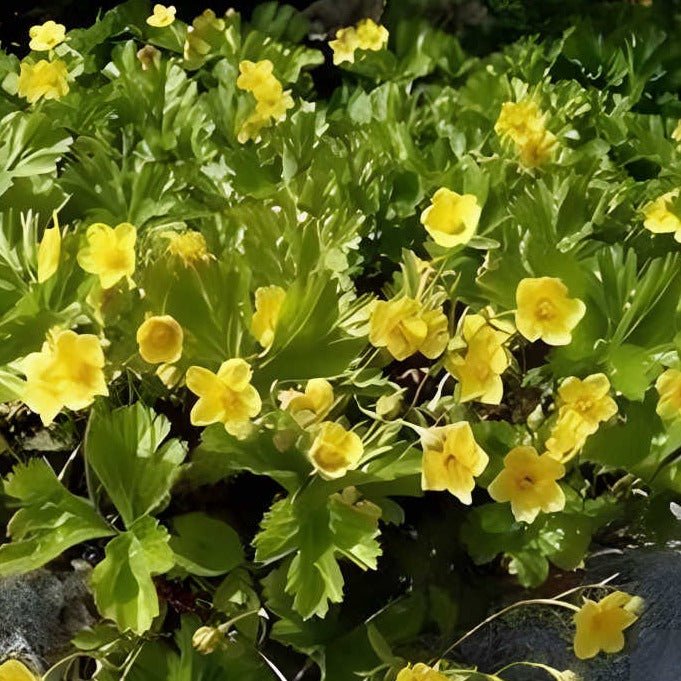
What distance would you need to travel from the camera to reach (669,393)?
0.89m

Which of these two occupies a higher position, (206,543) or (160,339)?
(160,339)

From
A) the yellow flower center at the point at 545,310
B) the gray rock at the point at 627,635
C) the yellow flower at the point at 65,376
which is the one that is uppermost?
the yellow flower at the point at 65,376

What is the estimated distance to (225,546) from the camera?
0.86 meters

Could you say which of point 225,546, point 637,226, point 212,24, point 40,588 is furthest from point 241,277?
point 212,24

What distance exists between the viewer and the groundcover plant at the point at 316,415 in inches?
32.3

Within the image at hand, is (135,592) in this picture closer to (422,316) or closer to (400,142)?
(422,316)

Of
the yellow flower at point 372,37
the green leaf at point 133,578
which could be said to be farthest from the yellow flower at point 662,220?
the yellow flower at point 372,37

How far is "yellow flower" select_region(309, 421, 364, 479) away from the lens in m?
0.80

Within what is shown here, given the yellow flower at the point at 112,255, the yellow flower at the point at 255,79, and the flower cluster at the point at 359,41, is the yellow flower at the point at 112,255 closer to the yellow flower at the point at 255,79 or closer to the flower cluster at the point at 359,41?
the yellow flower at the point at 255,79

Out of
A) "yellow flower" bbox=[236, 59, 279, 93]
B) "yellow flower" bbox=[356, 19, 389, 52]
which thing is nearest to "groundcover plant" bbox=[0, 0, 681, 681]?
"yellow flower" bbox=[236, 59, 279, 93]

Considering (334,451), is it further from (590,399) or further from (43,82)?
(43,82)

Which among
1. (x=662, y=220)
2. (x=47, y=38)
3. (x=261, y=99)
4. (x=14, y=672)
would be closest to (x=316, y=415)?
(x=14, y=672)

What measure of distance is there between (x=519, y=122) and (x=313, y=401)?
669mm

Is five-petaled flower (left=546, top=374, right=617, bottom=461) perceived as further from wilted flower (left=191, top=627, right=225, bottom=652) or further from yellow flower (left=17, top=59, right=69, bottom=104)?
yellow flower (left=17, top=59, right=69, bottom=104)
